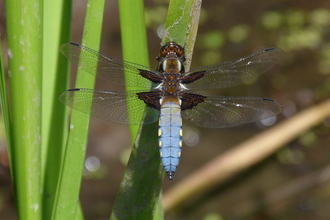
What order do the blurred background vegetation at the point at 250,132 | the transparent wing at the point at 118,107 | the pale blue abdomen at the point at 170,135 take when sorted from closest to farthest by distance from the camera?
the pale blue abdomen at the point at 170,135 < the transparent wing at the point at 118,107 < the blurred background vegetation at the point at 250,132

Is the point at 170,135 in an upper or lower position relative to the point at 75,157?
upper

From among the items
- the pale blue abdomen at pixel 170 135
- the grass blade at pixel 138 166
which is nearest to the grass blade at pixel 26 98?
the grass blade at pixel 138 166

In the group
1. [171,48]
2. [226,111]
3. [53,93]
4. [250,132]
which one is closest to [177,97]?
[226,111]

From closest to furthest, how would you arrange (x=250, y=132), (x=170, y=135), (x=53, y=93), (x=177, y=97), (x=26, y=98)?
(x=26, y=98)
(x=53, y=93)
(x=170, y=135)
(x=177, y=97)
(x=250, y=132)

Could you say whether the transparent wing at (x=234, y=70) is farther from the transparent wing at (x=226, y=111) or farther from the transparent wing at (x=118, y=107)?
the transparent wing at (x=118, y=107)

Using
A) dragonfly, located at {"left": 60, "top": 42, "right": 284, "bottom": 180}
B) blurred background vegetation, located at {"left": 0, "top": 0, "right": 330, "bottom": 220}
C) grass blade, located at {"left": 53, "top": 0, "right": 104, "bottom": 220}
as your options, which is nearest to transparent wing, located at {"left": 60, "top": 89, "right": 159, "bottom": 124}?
dragonfly, located at {"left": 60, "top": 42, "right": 284, "bottom": 180}

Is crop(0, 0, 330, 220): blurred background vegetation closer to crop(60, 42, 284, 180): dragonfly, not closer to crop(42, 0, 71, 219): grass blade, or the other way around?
crop(60, 42, 284, 180): dragonfly

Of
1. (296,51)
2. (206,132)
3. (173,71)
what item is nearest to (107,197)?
(206,132)

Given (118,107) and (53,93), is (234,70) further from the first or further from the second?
(53,93)
